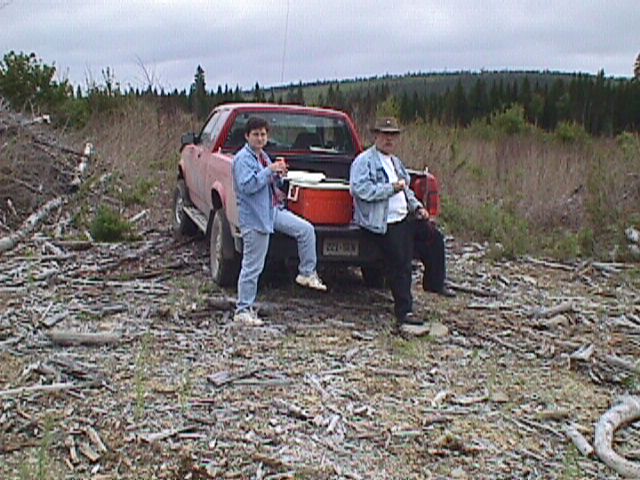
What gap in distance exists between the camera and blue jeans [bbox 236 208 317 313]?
23.3 feet

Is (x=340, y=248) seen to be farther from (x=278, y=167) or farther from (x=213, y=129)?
(x=213, y=129)

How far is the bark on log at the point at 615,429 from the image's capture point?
14.8 ft

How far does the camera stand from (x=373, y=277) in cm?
904

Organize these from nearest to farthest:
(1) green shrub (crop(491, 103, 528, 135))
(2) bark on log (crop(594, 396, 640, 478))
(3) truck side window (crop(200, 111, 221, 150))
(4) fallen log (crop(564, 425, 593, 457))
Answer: (2) bark on log (crop(594, 396, 640, 478))
(4) fallen log (crop(564, 425, 593, 457))
(3) truck side window (crop(200, 111, 221, 150))
(1) green shrub (crop(491, 103, 528, 135))

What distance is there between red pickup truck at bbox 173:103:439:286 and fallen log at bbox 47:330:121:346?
1640 millimetres

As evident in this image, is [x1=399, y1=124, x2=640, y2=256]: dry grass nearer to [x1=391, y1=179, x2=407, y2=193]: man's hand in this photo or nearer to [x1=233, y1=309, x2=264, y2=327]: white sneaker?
[x1=391, y1=179, x2=407, y2=193]: man's hand

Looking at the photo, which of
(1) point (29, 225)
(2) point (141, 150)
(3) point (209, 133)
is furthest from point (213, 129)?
(2) point (141, 150)

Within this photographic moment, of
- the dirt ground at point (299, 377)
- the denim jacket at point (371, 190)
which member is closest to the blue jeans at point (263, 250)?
the dirt ground at point (299, 377)

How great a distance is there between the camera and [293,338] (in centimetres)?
684

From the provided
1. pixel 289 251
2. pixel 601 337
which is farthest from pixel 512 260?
pixel 289 251

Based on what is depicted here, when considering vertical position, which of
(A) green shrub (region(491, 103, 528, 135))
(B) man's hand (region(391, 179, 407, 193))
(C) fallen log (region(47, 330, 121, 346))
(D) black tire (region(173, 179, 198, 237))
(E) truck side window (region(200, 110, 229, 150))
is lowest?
(C) fallen log (region(47, 330, 121, 346))

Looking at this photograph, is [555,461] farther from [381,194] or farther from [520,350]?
[381,194]

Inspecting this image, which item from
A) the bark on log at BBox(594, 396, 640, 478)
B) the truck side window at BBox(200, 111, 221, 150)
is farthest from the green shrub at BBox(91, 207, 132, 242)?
the bark on log at BBox(594, 396, 640, 478)

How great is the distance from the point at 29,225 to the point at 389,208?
663 centimetres
